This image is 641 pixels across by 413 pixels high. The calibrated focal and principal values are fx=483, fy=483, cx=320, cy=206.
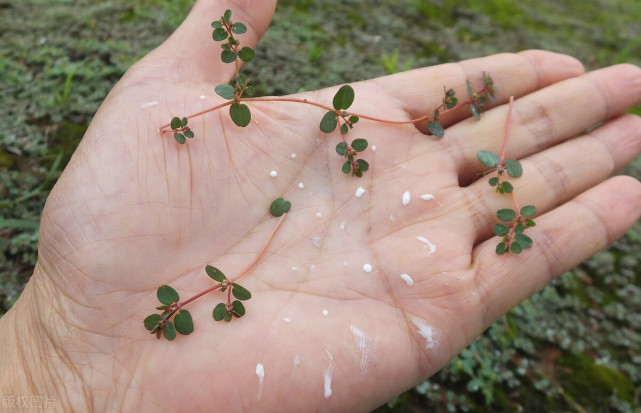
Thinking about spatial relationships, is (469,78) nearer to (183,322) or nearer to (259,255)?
(259,255)

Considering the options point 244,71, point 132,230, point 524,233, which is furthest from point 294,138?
point 244,71

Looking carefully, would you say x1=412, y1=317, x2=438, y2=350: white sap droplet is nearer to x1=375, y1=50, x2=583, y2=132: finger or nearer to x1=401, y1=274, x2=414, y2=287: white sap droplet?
x1=401, y1=274, x2=414, y2=287: white sap droplet

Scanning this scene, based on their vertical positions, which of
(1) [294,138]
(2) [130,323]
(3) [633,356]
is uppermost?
(1) [294,138]

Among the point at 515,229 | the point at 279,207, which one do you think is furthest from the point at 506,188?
the point at 279,207

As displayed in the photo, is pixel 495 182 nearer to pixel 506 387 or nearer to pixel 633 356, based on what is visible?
pixel 506 387

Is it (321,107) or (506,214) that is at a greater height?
(321,107)
